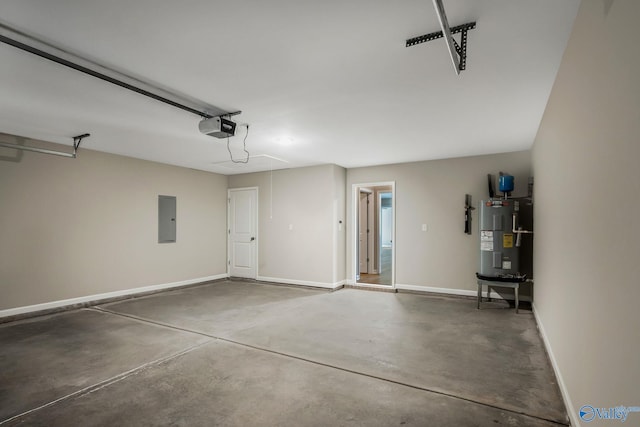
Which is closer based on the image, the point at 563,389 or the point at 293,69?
the point at 563,389

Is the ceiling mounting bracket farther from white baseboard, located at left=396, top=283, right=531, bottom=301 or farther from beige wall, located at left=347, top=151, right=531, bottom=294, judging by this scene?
white baseboard, located at left=396, top=283, right=531, bottom=301

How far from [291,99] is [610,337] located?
9.21 feet

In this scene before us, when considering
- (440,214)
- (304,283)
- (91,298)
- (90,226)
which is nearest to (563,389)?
(440,214)

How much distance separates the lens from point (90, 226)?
16.7 feet

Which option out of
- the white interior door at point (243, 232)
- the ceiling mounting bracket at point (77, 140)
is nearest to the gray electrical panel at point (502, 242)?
the white interior door at point (243, 232)

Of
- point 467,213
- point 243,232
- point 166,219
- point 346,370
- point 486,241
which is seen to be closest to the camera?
point 346,370

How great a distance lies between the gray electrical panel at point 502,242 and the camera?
4703mm

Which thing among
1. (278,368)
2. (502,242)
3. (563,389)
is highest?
(502,242)

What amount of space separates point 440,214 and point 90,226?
229 inches

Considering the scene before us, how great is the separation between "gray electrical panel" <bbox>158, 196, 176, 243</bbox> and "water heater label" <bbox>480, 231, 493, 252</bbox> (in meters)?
5.56

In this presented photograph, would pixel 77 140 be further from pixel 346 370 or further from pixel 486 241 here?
pixel 486 241

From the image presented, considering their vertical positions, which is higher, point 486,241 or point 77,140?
point 77,140

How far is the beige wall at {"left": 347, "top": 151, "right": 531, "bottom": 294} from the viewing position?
17.7 feet

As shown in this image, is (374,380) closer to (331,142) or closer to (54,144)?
(331,142)
